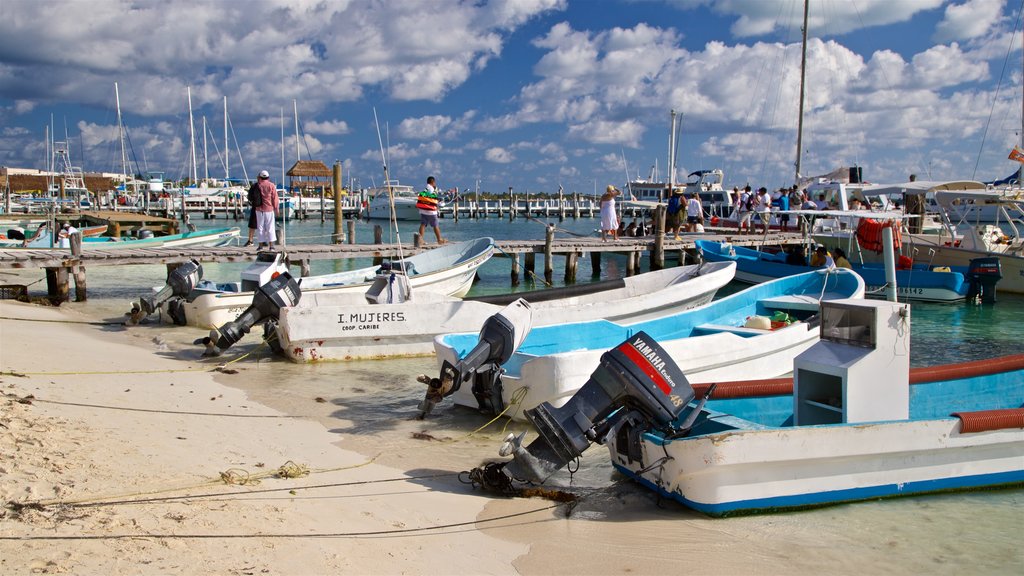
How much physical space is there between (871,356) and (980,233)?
20.7m

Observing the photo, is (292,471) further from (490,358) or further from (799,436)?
(799,436)

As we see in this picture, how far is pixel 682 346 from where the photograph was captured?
8.41 m

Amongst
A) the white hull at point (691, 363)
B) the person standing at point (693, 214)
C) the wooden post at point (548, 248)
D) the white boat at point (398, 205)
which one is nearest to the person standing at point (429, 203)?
the wooden post at point (548, 248)

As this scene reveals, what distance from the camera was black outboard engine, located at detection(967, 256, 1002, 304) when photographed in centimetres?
1964

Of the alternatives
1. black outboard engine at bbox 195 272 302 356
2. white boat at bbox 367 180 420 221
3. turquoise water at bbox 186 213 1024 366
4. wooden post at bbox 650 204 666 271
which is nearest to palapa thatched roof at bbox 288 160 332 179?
white boat at bbox 367 180 420 221

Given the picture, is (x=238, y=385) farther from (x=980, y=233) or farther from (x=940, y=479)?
(x=980, y=233)

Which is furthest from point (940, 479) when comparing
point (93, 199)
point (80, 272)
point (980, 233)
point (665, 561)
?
point (93, 199)

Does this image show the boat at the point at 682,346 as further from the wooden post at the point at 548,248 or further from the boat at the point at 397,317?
the wooden post at the point at 548,248

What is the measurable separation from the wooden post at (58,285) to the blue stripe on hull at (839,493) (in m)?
15.0

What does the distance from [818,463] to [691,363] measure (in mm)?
2945

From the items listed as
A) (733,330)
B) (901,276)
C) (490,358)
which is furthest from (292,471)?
(901,276)

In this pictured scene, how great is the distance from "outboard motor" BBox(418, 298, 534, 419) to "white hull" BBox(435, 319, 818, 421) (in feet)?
0.48

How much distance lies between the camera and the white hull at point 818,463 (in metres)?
5.38

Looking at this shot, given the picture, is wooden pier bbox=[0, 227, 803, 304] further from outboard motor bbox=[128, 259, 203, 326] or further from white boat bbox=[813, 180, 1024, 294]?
white boat bbox=[813, 180, 1024, 294]
